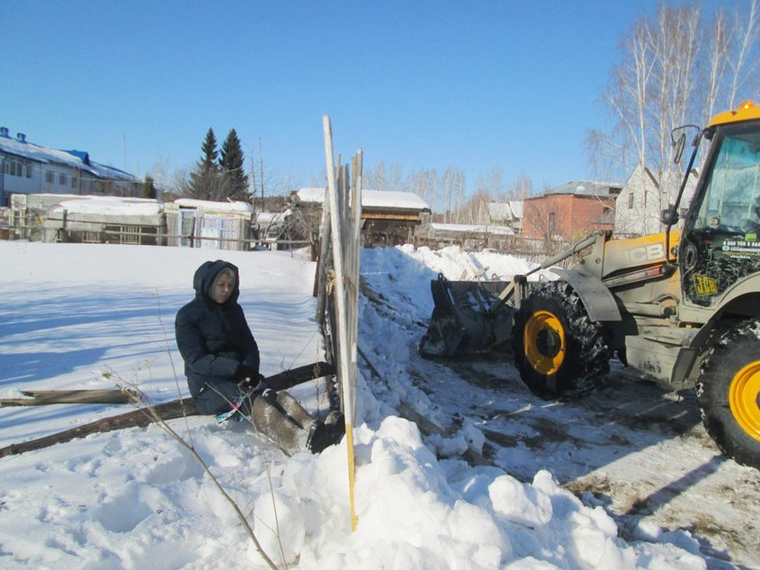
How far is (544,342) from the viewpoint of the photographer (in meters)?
5.98

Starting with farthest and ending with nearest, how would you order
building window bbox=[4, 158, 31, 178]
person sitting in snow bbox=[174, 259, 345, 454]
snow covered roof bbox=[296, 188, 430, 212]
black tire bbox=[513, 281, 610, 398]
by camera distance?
building window bbox=[4, 158, 31, 178]
snow covered roof bbox=[296, 188, 430, 212]
black tire bbox=[513, 281, 610, 398]
person sitting in snow bbox=[174, 259, 345, 454]

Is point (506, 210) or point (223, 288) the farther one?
point (506, 210)

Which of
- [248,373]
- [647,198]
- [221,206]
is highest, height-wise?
[647,198]

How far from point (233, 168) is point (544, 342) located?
150ft

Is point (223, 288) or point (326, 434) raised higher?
point (223, 288)

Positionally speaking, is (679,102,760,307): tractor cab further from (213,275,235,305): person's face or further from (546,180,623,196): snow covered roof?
(546,180,623,196): snow covered roof

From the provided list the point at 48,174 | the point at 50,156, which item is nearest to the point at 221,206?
the point at 48,174

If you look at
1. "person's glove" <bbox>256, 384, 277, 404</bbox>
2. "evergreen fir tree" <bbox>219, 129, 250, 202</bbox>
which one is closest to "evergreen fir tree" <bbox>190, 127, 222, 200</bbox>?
"evergreen fir tree" <bbox>219, 129, 250, 202</bbox>

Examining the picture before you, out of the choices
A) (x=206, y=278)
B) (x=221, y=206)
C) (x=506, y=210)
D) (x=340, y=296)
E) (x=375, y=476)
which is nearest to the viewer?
(x=340, y=296)

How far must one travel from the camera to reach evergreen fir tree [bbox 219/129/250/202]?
1734 inches

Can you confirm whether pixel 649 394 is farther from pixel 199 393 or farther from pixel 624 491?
pixel 199 393

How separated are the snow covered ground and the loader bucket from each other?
265 millimetres

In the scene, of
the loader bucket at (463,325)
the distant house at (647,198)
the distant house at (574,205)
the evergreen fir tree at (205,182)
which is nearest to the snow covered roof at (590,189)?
the distant house at (574,205)

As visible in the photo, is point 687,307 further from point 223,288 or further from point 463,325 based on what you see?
point 223,288
